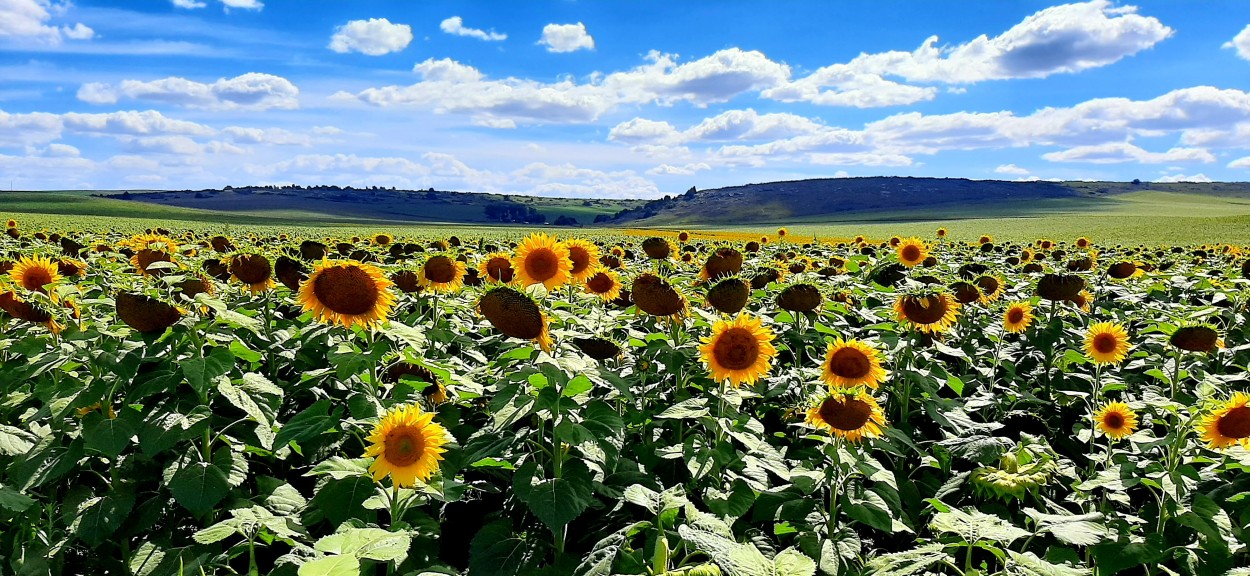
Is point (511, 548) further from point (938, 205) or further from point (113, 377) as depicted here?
point (938, 205)

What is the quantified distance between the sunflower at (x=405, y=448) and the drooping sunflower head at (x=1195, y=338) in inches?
189

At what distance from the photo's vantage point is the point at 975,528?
2.61 m

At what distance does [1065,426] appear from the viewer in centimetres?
516

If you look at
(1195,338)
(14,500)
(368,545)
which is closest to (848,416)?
(368,545)

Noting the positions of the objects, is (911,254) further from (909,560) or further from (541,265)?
(909,560)

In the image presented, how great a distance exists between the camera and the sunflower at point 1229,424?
11.2 ft

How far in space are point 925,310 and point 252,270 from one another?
4.02 m

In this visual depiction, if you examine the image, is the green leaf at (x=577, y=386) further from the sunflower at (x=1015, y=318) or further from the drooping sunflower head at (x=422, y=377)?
the sunflower at (x=1015, y=318)

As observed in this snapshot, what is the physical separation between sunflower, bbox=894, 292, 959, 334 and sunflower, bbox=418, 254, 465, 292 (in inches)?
115

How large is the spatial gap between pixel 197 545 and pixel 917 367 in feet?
13.9

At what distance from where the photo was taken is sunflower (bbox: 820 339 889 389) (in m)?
3.68

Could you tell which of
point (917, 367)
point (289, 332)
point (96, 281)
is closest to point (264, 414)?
point (289, 332)

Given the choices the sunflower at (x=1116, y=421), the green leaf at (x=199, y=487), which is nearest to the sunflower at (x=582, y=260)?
the green leaf at (x=199, y=487)

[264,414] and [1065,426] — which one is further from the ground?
[264,414]
